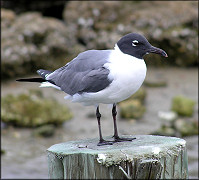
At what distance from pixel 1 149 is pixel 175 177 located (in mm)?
4168

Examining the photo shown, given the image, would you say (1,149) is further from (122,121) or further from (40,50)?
(40,50)

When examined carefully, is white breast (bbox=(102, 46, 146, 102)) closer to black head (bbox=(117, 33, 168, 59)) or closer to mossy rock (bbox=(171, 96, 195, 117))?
black head (bbox=(117, 33, 168, 59))

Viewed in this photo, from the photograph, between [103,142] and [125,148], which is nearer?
[125,148]

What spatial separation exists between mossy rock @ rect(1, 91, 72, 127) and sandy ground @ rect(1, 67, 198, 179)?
15cm

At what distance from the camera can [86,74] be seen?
361 centimetres

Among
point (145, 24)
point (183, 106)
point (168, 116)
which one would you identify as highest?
point (145, 24)

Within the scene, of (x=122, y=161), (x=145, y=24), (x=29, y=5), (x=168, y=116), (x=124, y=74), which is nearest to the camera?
(x=122, y=161)

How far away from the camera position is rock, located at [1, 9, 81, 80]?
941 cm

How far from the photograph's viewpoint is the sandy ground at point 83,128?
21.2 ft

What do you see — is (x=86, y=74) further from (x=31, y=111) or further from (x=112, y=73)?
(x=31, y=111)

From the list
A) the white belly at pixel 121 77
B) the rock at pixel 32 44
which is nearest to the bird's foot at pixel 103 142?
the white belly at pixel 121 77

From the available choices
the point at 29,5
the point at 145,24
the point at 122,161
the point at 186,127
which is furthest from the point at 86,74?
the point at 29,5

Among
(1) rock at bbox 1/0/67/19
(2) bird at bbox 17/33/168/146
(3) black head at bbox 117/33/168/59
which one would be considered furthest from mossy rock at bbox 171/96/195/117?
(1) rock at bbox 1/0/67/19

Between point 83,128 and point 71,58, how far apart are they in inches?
106
